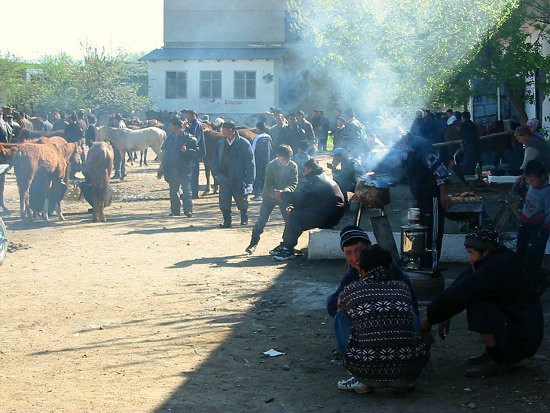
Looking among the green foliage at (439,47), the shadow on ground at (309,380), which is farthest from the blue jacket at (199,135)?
the shadow on ground at (309,380)

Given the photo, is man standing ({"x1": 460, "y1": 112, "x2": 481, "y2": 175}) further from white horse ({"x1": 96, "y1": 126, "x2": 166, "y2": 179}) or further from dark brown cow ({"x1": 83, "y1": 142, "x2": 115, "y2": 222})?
white horse ({"x1": 96, "y1": 126, "x2": 166, "y2": 179})

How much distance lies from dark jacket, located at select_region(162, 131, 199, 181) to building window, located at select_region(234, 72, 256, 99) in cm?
3672

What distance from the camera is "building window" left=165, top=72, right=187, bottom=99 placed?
54531 mm

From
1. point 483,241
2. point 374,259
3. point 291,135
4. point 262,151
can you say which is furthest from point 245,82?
point 374,259

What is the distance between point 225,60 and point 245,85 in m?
1.81

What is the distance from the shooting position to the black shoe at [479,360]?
704 centimetres

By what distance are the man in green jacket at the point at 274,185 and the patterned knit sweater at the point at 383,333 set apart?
Result: 6.58m

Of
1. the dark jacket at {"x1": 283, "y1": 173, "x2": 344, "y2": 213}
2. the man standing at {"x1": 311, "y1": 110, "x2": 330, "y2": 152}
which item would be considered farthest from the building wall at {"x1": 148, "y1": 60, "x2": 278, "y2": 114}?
the dark jacket at {"x1": 283, "y1": 173, "x2": 344, "y2": 213}

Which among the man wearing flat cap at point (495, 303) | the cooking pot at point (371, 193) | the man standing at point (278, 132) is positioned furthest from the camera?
the man standing at point (278, 132)

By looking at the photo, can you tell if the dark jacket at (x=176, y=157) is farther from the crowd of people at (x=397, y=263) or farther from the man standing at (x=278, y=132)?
the man standing at (x=278, y=132)

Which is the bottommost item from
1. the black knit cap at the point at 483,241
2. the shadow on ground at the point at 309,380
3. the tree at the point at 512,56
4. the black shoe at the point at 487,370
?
the shadow on ground at the point at 309,380

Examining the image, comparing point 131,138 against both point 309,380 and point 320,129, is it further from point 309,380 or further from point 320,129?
point 309,380

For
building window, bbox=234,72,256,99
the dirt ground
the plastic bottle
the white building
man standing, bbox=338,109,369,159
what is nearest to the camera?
the dirt ground

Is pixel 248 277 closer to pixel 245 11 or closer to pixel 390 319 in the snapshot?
pixel 390 319
